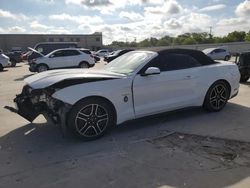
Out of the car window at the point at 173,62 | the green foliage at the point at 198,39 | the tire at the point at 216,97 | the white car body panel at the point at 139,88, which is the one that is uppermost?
the car window at the point at 173,62

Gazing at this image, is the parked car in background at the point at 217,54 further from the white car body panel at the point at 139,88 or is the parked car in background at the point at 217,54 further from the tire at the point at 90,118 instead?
the tire at the point at 90,118

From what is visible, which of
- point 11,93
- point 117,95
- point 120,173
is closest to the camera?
point 120,173

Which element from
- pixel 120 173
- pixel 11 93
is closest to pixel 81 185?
pixel 120 173

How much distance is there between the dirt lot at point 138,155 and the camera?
4.04m

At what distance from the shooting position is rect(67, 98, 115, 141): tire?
5.34 meters

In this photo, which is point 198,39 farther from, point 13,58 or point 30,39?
point 13,58

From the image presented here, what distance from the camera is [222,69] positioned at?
7285 millimetres

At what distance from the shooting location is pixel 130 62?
6566mm

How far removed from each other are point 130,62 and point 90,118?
1643 millimetres

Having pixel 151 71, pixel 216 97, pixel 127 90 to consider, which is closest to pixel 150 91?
pixel 151 71

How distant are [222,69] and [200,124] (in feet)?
5.23

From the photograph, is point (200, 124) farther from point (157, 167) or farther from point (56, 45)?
point (56, 45)

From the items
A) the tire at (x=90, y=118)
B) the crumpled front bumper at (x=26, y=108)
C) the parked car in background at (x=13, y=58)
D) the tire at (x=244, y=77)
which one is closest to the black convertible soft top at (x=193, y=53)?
the tire at (x=90, y=118)

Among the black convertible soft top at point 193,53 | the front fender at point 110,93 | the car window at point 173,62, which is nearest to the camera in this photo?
the front fender at point 110,93
